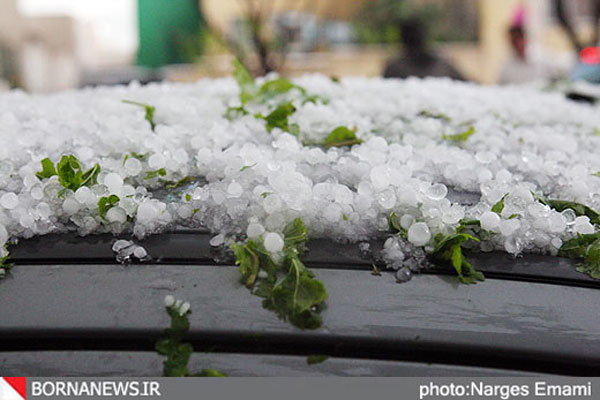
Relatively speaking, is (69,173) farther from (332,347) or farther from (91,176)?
(332,347)

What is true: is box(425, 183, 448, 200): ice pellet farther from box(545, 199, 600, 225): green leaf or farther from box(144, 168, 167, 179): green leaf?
box(144, 168, 167, 179): green leaf

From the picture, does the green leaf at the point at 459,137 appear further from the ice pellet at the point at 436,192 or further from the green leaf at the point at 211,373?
the green leaf at the point at 211,373

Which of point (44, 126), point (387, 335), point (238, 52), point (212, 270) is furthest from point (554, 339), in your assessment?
point (238, 52)

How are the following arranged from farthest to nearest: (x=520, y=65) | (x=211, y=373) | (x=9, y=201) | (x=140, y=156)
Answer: (x=520, y=65) < (x=140, y=156) < (x=9, y=201) < (x=211, y=373)

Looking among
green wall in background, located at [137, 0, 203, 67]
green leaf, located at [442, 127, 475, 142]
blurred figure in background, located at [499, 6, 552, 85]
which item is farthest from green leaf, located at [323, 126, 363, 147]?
green wall in background, located at [137, 0, 203, 67]

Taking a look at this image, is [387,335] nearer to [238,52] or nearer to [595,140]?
[595,140]

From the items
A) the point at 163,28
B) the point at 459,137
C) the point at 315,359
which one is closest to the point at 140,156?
the point at 315,359
